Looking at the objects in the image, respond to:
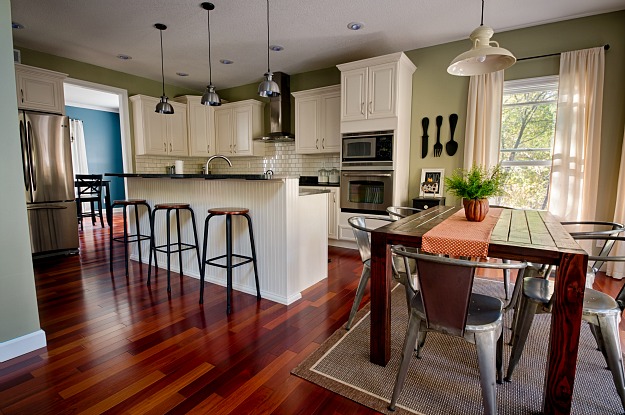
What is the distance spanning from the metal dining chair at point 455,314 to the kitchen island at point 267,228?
140 cm

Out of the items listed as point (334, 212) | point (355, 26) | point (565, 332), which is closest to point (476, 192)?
point (565, 332)

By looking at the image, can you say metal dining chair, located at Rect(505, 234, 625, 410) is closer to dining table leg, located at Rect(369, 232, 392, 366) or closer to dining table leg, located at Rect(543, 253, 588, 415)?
dining table leg, located at Rect(543, 253, 588, 415)

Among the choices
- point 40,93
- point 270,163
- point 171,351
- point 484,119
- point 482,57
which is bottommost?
Result: point 171,351

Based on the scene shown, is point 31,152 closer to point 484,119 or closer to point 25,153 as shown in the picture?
point 25,153

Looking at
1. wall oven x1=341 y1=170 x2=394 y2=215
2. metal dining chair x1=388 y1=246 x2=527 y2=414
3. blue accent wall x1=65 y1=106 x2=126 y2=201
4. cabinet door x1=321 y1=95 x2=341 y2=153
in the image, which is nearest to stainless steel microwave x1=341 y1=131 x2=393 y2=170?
wall oven x1=341 y1=170 x2=394 y2=215

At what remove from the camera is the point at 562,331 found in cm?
127

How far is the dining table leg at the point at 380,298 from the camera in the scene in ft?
5.49

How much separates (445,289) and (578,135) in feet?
10.8

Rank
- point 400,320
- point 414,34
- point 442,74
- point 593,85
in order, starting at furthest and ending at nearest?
point 442,74 < point 414,34 < point 593,85 < point 400,320

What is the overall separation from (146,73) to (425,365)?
5884 mm

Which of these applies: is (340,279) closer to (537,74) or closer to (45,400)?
(45,400)

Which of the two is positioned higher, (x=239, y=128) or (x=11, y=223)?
(x=239, y=128)

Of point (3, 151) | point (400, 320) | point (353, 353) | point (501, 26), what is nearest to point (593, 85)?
point (501, 26)

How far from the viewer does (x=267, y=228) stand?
2.71 metres
